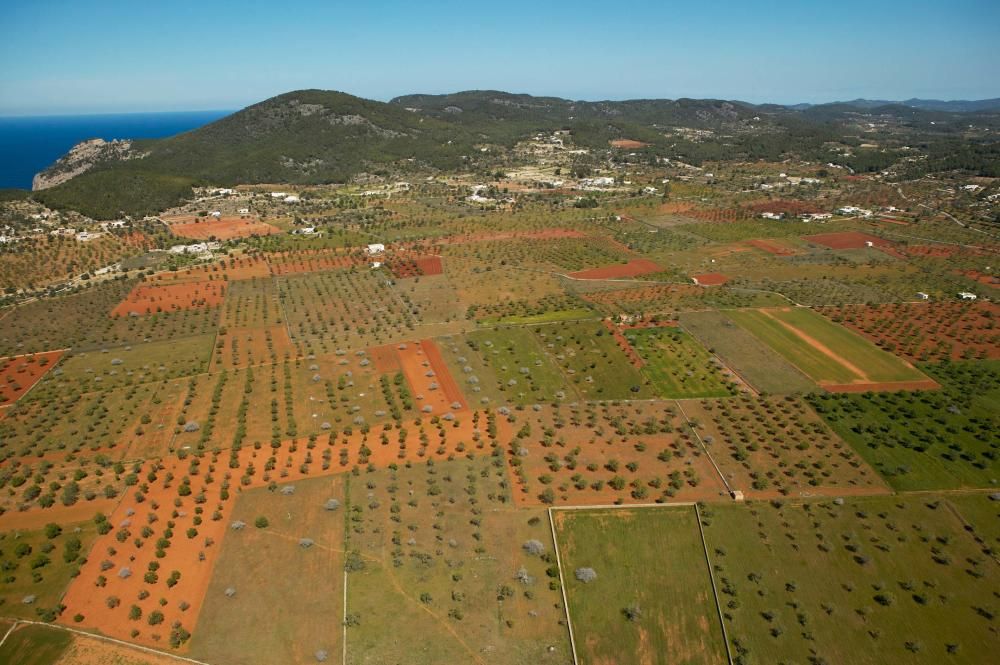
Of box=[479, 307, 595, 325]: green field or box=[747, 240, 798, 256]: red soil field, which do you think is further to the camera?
box=[747, 240, 798, 256]: red soil field

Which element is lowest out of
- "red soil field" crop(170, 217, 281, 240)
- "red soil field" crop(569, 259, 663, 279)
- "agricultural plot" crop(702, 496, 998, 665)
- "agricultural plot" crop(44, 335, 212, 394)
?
"agricultural plot" crop(702, 496, 998, 665)

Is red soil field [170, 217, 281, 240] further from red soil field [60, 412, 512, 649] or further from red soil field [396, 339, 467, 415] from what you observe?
red soil field [60, 412, 512, 649]

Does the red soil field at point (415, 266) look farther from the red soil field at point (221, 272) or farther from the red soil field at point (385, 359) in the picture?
the red soil field at point (385, 359)

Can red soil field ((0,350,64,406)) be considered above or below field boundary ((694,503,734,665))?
above

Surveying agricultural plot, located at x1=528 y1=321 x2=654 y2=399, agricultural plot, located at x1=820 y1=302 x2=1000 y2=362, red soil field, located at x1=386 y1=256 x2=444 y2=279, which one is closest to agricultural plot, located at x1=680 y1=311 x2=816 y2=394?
agricultural plot, located at x1=528 y1=321 x2=654 y2=399

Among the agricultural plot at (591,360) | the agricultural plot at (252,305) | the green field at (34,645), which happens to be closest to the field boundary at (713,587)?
the agricultural plot at (591,360)

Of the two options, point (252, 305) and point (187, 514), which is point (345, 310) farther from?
point (187, 514)

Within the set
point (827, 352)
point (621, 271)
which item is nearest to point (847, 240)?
point (621, 271)
